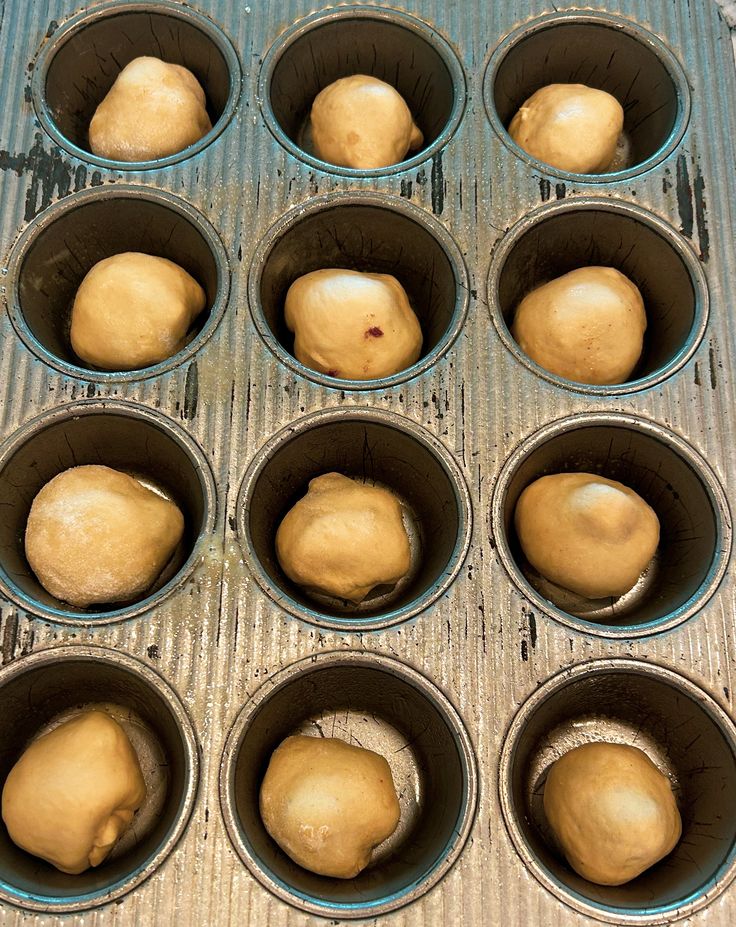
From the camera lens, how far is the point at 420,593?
155 cm

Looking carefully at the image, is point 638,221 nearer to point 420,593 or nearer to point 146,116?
point 420,593

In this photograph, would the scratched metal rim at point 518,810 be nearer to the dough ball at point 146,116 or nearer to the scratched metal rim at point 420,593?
the scratched metal rim at point 420,593

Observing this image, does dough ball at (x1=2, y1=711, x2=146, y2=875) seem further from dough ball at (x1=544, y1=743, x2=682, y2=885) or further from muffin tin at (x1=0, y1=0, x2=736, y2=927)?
dough ball at (x1=544, y1=743, x2=682, y2=885)

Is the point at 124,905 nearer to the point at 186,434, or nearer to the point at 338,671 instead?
the point at 338,671

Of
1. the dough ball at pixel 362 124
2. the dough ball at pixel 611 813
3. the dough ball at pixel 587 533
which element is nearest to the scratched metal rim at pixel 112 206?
the dough ball at pixel 362 124

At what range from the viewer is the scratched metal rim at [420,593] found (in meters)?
1.44

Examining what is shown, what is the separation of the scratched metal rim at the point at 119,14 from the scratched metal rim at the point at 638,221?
0.76m

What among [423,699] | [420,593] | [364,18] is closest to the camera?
[423,699]

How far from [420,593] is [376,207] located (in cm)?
91

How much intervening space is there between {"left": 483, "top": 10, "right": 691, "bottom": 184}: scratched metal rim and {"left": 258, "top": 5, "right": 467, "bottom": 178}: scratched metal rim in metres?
0.09

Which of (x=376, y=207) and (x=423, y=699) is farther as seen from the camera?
(x=376, y=207)

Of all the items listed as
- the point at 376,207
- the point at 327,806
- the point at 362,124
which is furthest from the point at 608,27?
the point at 327,806

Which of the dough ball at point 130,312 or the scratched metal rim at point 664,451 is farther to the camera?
the dough ball at point 130,312

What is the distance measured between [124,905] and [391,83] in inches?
80.1
